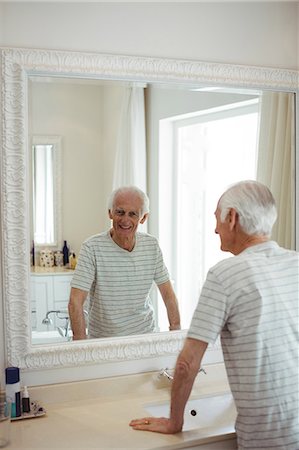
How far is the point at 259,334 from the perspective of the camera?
1516mm

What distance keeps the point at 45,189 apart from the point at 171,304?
657 millimetres

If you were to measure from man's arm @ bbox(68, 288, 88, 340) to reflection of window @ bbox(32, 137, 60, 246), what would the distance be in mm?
206

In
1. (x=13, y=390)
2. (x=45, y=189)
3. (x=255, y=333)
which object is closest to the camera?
(x=255, y=333)

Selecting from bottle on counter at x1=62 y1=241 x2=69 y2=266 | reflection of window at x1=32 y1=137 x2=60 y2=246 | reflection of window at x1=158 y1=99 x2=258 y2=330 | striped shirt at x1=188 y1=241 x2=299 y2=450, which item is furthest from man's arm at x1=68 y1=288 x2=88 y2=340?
striped shirt at x1=188 y1=241 x2=299 y2=450

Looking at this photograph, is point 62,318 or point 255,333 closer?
point 255,333

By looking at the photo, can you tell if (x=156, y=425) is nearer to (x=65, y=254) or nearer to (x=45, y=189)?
(x=65, y=254)

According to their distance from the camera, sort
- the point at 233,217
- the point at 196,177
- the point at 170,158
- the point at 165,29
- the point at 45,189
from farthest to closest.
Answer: the point at 196,177, the point at 170,158, the point at 165,29, the point at 45,189, the point at 233,217

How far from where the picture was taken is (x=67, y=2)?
6.18ft

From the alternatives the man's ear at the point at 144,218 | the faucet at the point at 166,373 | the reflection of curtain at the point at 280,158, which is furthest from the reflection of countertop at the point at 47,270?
the reflection of curtain at the point at 280,158

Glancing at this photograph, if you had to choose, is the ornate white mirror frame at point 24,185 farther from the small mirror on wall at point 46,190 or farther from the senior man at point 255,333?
the senior man at point 255,333

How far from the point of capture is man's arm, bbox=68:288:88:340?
6.41 ft

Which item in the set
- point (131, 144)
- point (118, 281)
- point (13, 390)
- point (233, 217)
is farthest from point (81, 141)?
point (13, 390)

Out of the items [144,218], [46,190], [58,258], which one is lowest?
[58,258]

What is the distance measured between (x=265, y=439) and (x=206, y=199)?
3.27 ft
